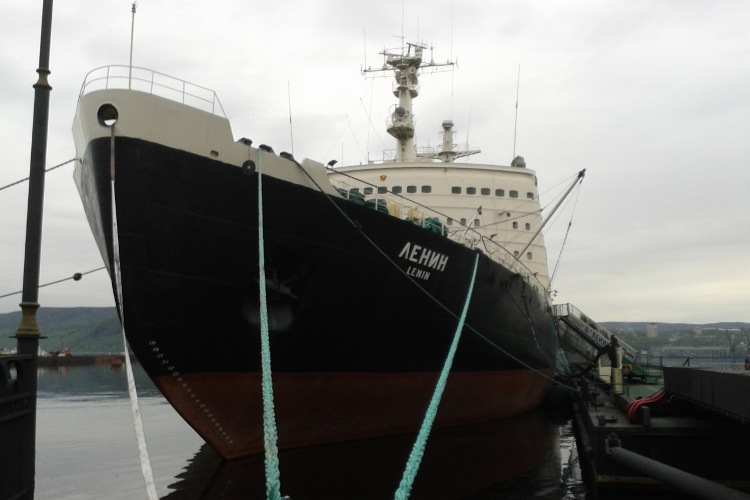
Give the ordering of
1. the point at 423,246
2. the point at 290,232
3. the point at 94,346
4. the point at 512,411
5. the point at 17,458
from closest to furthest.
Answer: the point at 17,458, the point at 290,232, the point at 423,246, the point at 512,411, the point at 94,346

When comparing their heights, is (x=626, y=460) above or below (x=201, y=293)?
below

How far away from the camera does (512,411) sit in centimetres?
1692

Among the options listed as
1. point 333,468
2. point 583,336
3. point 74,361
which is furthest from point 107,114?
point 74,361

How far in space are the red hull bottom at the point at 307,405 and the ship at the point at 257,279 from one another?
23mm

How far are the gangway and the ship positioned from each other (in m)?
11.2

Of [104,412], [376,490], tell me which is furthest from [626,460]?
[104,412]

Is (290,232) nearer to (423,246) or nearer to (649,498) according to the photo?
(423,246)

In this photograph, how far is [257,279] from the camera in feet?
32.0

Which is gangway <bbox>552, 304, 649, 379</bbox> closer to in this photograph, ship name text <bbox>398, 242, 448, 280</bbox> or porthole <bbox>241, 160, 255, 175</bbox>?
ship name text <bbox>398, 242, 448, 280</bbox>

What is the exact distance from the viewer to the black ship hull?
895cm

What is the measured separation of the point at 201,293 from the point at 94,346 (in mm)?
183896

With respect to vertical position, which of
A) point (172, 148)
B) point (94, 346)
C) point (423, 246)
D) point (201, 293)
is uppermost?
point (172, 148)

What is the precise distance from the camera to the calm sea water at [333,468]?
903 centimetres

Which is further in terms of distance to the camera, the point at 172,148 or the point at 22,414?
the point at 172,148
